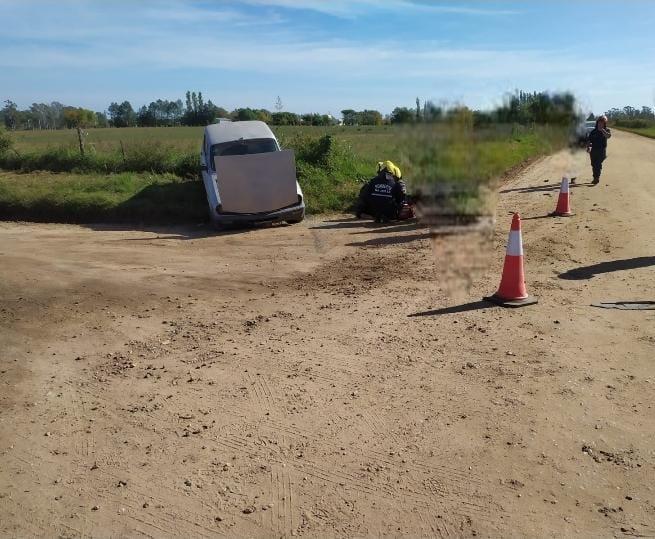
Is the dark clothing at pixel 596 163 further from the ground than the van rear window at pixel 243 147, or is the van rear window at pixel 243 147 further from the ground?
the van rear window at pixel 243 147

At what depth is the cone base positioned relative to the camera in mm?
6660

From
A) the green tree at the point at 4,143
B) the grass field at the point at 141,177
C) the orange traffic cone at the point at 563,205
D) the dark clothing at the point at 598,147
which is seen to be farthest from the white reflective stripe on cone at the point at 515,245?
the green tree at the point at 4,143

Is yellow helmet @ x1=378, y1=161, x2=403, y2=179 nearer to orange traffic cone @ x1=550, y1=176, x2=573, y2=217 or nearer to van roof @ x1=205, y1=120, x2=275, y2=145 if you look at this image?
orange traffic cone @ x1=550, y1=176, x2=573, y2=217

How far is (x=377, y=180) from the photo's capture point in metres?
12.0

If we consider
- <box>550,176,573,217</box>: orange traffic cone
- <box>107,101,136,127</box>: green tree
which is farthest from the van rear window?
<box>107,101,136,127</box>: green tree

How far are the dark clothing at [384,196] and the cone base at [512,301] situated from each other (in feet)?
17.2

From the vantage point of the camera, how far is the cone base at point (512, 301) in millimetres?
6660

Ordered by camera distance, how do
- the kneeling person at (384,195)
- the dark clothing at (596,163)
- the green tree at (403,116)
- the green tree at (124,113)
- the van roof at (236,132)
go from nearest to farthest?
the green tree at (403,116), the kneeling person at (384,195), the van roof at (236,132), the dark clothing at (596,163), the green tree at (124,113)

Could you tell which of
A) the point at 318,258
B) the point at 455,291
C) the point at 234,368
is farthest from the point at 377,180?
the point at 234,368

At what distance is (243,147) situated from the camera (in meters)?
13.9

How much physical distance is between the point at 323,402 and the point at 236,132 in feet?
35.5

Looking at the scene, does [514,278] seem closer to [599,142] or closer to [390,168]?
[390,168]

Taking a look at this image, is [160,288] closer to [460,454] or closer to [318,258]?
[318,258]

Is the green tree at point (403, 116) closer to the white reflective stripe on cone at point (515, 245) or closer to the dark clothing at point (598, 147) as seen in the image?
the white reflective stripe on cone at point (515, 245)
